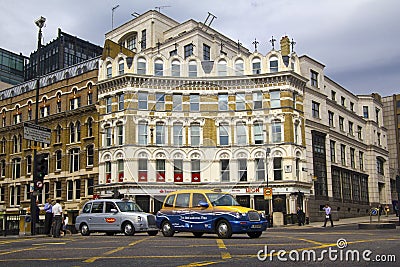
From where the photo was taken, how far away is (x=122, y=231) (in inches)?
903

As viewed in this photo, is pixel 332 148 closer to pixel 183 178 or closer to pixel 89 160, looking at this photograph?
pixel 183 178

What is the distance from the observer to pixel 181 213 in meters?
19.6

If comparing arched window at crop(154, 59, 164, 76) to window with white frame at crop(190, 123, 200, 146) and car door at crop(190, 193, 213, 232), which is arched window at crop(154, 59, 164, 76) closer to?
window with white frame at crop(190, 123, 200, 146)

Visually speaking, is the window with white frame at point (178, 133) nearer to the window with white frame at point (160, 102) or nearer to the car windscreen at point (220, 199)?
the window with white frame at point (160, 102)

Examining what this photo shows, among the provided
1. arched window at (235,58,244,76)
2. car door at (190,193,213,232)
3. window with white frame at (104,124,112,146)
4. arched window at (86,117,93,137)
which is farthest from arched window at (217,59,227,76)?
car door at (190,193,213,232)

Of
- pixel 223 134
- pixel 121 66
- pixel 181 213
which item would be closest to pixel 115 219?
pixel 181 213

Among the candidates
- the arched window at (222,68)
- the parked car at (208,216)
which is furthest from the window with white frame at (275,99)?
the parked car at (208,216)

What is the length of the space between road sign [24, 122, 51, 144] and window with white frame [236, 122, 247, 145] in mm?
22336

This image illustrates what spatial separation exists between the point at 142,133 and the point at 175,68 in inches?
275

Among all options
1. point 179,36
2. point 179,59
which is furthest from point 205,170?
point 179,36

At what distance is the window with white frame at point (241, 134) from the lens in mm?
46188

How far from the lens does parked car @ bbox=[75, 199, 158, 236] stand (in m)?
22.4

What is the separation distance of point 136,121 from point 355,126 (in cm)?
2937

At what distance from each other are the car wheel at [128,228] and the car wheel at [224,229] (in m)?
5.35
